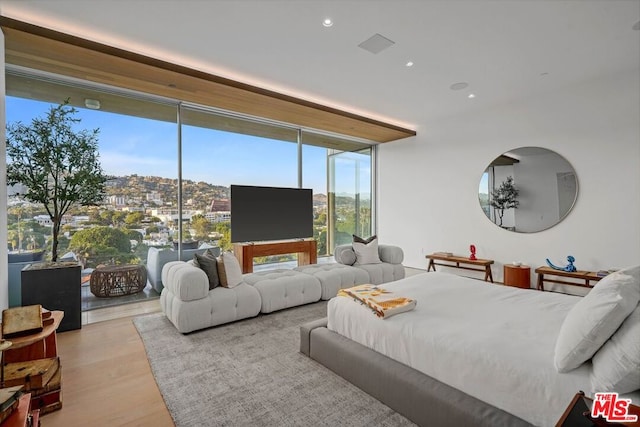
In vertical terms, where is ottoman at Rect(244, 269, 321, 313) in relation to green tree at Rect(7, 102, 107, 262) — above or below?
below

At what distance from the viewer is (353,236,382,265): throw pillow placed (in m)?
4.75

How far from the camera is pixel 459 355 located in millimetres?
1610

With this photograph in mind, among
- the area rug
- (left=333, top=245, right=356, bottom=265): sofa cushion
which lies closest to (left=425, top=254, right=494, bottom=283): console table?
(left=333, top=245, right=356, bottom=265): sofa cushion

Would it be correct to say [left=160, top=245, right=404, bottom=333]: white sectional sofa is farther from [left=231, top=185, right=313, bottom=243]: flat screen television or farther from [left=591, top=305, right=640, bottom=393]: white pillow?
[left=591, top=305, right=640, bottom=393]: white pillow

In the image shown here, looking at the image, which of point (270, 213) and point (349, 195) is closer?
point (270, 213)

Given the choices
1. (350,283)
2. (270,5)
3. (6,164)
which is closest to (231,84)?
(270,5)

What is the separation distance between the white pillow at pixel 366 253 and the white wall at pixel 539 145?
188cm

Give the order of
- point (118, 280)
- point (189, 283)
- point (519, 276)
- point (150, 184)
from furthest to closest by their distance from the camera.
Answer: point (519, 276) < point (150, 184) < point (118, 280) < point (189, 283)

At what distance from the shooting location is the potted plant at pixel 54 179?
10.0 ft

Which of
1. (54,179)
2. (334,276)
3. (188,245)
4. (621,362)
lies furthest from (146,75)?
(621,362)

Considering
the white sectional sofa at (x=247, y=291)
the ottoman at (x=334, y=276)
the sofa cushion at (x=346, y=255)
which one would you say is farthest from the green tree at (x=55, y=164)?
the sofa cushion at (x=346, y=255)

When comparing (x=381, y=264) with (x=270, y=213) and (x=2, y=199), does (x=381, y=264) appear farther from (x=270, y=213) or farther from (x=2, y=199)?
(x=2, y=199)

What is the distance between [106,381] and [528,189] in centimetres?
578

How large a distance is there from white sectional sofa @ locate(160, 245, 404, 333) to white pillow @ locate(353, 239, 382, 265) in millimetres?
121
